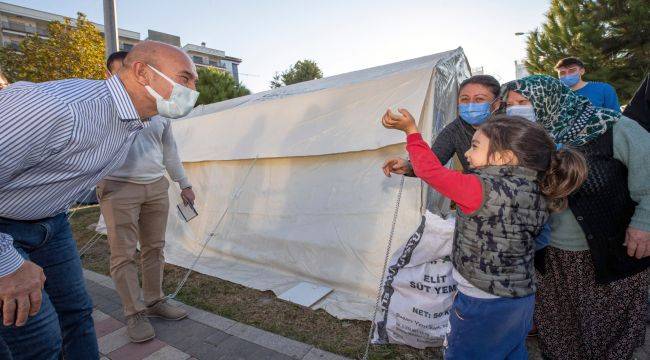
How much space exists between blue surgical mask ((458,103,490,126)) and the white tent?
0.57 metres

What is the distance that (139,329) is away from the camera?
2.39 metres

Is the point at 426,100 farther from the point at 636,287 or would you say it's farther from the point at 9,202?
the point at 9,202

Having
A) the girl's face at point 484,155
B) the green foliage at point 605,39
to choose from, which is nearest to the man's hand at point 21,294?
the girl's face at point 484,155

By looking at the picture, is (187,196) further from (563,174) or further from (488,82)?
(563,174)

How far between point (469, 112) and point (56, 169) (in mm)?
2082

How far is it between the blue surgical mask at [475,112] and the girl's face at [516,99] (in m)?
0.24

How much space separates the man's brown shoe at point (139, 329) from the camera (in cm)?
237

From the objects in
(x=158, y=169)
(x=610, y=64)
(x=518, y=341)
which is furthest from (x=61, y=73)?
(x=610, y=64)

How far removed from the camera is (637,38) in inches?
465

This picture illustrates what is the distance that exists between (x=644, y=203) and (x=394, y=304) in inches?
54.9

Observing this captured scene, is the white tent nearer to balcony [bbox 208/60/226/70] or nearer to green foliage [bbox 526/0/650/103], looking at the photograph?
green foliage [bbox 526/0/650/103]

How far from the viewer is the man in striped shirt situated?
1.00 m

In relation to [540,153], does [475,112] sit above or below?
above

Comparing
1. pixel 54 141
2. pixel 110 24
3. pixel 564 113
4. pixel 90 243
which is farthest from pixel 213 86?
pixel 564 113
